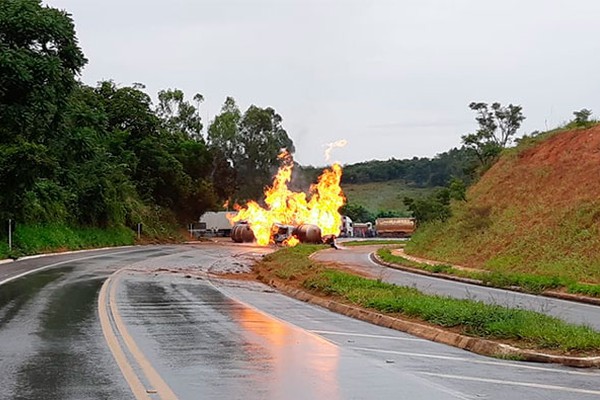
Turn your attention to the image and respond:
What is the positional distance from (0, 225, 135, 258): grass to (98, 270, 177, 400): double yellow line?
21868 mm

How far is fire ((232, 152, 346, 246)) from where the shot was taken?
56.9 meters

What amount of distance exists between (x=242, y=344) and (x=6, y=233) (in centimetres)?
2966

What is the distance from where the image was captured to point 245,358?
1019 centimetres

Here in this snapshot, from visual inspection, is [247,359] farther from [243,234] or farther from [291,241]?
[243,234]

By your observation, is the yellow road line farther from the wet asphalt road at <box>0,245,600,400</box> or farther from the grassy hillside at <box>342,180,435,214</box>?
the grassy hillside at <box>342,180,435,214</box>

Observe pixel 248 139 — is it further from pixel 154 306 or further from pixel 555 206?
pixel 154 306

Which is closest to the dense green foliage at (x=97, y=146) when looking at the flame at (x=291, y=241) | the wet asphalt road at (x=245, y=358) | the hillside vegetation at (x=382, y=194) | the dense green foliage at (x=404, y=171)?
the flame at (x=291, y=241)

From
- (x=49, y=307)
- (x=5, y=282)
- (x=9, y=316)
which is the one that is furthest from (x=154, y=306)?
(x=5, y=282)

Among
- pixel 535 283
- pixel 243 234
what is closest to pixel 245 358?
pixel 535 283

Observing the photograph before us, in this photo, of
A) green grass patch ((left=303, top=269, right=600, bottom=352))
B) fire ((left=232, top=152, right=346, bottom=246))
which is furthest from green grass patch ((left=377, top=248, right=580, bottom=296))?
fire ((left=232, top=152, right=346, bottom=246))

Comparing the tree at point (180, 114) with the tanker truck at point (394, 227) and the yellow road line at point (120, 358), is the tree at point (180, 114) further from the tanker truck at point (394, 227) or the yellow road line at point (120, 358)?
the yellow road line at point (120, 358)

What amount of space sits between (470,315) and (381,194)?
13241 cm

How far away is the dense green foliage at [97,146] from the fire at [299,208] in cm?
994

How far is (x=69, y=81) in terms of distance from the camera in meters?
37.5
